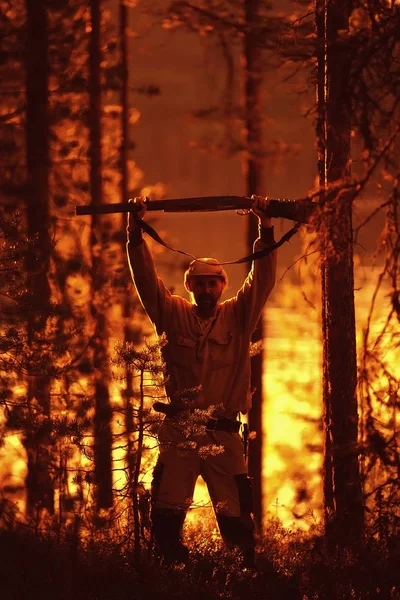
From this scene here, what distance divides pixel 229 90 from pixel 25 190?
4515 millimetres

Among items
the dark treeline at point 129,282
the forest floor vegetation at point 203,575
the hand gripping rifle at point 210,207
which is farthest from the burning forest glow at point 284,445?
the hand gripping rifle at point 210,207

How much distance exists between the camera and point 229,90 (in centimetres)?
1062

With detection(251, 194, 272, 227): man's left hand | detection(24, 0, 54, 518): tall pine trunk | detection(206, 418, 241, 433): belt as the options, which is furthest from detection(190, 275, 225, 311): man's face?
detection(24, 0, 54, 518): tall pine trunk

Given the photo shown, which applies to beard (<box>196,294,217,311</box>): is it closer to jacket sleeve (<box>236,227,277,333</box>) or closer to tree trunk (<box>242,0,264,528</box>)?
jacket sleeve (<box>236,227,277,333</box>)

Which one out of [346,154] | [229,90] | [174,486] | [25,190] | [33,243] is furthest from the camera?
[25,190]

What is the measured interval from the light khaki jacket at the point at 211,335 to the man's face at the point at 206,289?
0.33ft

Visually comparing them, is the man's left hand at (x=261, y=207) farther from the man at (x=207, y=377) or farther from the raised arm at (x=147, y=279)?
the raised arm at (x=147, y=279)

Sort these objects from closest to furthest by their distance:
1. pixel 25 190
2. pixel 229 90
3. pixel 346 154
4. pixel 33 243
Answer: pixel 346 154
pixel 33 243
pixel 229 90
pixel 25 190

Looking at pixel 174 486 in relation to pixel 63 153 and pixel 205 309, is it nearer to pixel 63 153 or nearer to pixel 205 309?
pixel 205 309

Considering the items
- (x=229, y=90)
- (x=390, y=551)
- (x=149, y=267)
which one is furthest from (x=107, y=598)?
(x=229, y=90)

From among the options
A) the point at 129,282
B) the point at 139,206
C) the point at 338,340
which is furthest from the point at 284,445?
the point at 139,206

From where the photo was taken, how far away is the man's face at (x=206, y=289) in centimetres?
824

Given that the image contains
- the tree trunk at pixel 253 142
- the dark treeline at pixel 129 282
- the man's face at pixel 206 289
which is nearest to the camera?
the dark treeline at pixel 129 282

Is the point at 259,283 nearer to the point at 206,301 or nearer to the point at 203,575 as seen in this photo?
the point at 206,301
